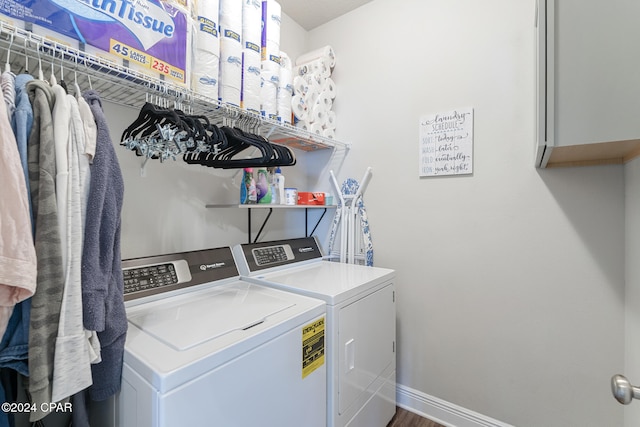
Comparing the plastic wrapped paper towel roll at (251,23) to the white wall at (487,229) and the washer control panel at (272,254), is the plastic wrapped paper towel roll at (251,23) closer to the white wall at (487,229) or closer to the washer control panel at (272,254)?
the white wall at (487,229)

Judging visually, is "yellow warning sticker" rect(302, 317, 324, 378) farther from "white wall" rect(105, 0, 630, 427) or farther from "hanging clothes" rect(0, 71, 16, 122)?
"hanging clothes" rect(0, 71, 16, 122)

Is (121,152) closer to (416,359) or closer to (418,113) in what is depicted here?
(418,113)

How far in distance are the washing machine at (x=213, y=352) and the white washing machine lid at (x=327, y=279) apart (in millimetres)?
58

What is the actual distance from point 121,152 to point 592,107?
1887 millimetres

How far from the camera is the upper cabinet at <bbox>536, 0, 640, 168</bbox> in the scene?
2.91 ft

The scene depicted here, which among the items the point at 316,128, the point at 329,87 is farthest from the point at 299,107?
the point at 329,87

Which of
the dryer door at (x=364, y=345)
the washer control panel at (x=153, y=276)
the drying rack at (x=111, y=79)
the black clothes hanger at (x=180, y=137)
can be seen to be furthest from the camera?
the dryer door at (x=364, y=345)

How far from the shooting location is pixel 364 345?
58.4 inches

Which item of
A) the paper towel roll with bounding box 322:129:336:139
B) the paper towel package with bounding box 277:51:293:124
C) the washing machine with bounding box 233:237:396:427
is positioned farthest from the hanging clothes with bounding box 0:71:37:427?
the paper towel roll with bounding box 322:129:336:139

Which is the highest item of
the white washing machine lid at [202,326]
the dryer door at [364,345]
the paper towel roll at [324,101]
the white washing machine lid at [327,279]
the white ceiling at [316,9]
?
the white ceiling at [316,9]

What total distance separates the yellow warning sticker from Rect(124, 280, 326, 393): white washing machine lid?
45 millimetres

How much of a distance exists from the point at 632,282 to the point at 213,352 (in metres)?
1.69

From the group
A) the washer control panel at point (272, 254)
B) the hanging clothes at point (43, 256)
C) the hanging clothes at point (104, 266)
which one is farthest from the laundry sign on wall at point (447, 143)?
the hanging clothes at point (43, 256)

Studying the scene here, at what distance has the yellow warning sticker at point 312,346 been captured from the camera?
1.14 metres
